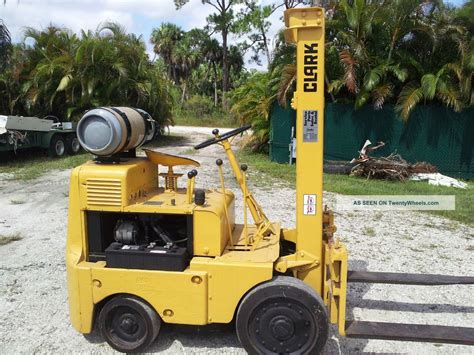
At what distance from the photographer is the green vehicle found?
43.2ft

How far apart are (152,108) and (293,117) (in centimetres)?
776

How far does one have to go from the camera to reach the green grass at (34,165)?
12.0 metres

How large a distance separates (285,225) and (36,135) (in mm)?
10028

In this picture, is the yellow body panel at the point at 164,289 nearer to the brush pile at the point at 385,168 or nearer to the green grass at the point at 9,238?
the green grass at the point at 9,238

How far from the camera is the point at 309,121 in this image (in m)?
3.54

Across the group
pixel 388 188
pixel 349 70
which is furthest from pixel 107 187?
pixel 349 70

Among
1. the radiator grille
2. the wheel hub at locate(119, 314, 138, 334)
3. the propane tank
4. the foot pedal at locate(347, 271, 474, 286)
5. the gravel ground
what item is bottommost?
the gravel ground

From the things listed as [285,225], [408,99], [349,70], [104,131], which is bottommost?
[285,225]

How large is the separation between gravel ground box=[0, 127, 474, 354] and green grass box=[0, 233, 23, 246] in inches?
3.5

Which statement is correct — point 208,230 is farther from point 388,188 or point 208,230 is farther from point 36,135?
point 36,135

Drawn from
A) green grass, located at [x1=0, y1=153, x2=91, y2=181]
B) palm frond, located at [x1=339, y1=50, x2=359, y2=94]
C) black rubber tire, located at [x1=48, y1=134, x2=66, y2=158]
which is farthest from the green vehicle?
palm frond, located at [x1=339, y1=50, x2=359, y2=94]

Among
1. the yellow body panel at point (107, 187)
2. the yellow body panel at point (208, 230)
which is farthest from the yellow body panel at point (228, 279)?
the yellow body panel at point (107, 187)

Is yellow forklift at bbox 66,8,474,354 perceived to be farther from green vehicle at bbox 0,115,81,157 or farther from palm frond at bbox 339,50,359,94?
green vehicle at bbox 0,115,81,157

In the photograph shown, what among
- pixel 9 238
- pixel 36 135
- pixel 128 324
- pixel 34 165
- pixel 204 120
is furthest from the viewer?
pixel 204 120
